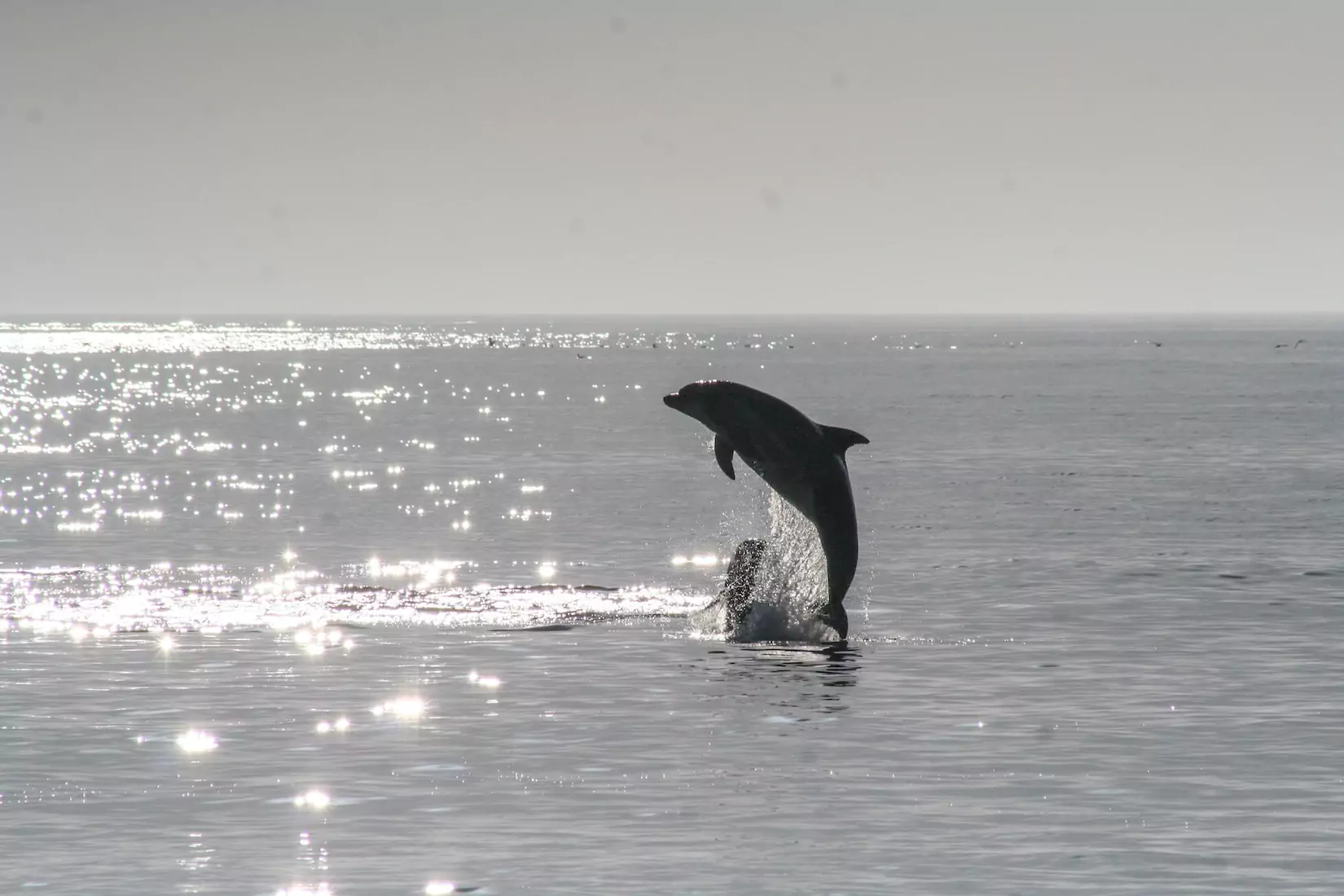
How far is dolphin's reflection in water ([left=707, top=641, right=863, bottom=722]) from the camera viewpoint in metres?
22.5

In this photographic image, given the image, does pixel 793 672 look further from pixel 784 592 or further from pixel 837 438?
pixel 784 592

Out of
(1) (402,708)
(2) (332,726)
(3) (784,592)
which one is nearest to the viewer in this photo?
(2) (332,726)

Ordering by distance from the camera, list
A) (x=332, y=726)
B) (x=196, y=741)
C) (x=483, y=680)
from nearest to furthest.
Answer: (x=196, y=741)
(x=332, y=726)
(x=483, y=680)

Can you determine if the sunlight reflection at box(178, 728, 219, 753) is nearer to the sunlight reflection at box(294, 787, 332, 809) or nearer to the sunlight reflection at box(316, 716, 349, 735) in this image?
the sunlight reflection at box(316, 716, 349, 735)

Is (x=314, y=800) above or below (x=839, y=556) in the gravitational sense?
below

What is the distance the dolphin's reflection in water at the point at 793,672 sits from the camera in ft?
73.8

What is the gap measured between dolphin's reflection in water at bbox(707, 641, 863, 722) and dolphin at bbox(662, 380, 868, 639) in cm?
63

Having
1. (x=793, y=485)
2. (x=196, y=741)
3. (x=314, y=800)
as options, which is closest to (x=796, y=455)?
(x=793, y=485)

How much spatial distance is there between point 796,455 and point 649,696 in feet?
14.0

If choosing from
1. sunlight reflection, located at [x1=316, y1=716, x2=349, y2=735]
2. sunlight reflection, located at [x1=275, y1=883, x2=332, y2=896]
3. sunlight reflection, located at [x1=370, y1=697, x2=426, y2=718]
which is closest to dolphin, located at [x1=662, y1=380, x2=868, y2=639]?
sunlight reflection, located at [x1=370, y1=697, x2=426, y2=718]

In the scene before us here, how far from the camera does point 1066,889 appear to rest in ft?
48.9

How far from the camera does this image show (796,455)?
25.2m

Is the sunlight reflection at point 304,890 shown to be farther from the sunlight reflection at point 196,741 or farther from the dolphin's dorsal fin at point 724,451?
the dolphin's dorsal fin at point 724,451

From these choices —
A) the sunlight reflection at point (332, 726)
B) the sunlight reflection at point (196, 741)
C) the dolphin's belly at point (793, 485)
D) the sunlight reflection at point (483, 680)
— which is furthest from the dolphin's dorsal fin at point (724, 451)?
the sunlight reflection at point (196, 741)
